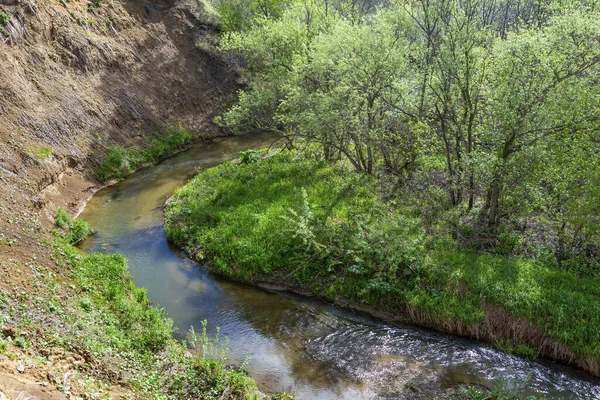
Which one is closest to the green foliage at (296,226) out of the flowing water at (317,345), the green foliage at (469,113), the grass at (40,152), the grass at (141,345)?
the flowing water at (317,345)

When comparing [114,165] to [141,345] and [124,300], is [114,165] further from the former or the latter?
[141,345]

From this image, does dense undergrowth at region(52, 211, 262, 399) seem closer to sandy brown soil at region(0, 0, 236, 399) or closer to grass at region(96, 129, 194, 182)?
sandy brown soil at region(0, 0, 236, 399)

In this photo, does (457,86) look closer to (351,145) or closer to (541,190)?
(541,190)

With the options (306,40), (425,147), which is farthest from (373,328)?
(306,40)

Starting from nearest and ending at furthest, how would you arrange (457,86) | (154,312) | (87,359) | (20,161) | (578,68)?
(87,359) → (154,312) → (578,68) → (457,86) → (20,161)

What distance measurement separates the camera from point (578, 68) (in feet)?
41.2

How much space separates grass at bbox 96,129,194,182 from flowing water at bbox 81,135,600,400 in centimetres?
→ 713

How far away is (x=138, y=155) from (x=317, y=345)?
18306 millimetres

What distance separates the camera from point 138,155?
82.5ft

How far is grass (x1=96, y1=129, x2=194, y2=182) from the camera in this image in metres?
22.7

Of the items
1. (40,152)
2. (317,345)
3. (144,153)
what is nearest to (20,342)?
(317,345)

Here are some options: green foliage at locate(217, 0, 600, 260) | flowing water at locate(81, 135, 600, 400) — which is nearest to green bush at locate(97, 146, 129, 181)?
flowing water at locate(81, 135, 600, 400)

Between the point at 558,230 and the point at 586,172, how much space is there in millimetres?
2065

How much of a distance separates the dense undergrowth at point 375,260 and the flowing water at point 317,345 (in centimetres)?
60
